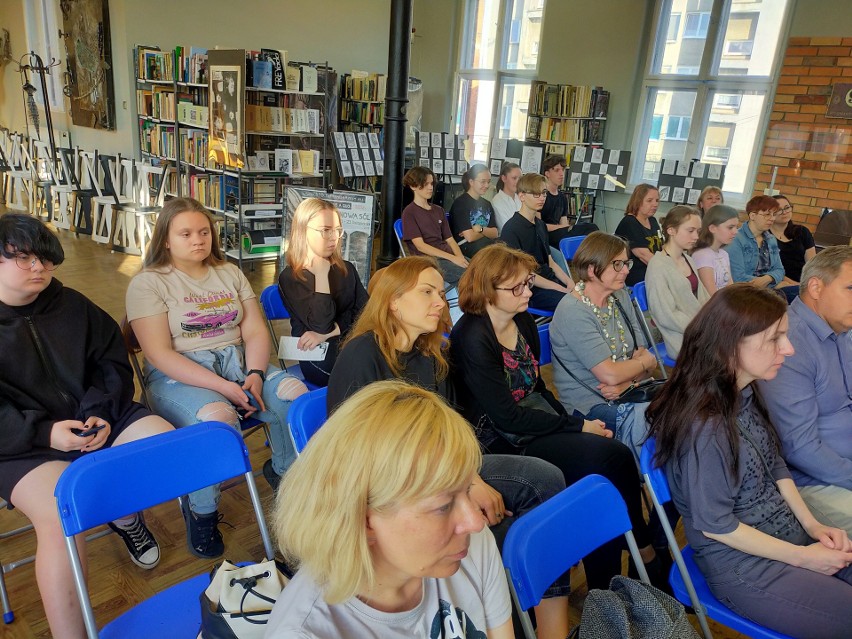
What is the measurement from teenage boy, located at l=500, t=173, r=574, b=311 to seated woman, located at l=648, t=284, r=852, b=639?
7.64 ft

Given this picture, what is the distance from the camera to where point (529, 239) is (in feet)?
13.8

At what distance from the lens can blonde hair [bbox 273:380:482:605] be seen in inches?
34.4

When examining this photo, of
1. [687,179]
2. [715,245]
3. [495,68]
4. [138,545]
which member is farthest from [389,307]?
[495,68]

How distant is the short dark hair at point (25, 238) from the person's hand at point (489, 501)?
4.69 feet

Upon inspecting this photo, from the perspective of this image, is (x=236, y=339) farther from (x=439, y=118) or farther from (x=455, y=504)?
(x=439, y=118)

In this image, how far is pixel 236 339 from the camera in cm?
254

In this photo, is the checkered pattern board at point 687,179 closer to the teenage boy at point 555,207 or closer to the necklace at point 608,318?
the teenage boy at point 555,207

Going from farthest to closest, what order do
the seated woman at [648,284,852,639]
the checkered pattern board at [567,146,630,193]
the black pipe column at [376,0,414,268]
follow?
the checkered pattern board at [567,146,630,193]
the black pipe column at [376,0,414,268]
the seated woman at [648,284,852,639]

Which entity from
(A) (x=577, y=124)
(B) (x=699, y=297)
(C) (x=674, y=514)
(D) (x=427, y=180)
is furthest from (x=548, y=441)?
(A) (x=577, y=124)

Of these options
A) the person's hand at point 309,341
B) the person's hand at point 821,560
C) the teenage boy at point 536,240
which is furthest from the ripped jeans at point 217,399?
the teenage boy at point 536,240

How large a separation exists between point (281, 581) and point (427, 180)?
3841 mm

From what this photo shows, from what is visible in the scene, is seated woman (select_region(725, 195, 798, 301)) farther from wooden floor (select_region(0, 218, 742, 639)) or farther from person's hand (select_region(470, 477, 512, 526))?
person's hand (select_region(470, 477, 512, 526))

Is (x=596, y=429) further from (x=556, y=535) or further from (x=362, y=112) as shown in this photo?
(x=362, y=112)

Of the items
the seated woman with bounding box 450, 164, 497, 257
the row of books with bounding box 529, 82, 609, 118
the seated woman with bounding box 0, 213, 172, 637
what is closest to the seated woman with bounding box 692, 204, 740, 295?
the seated woman with bounding box 450, 164, 497, 257
